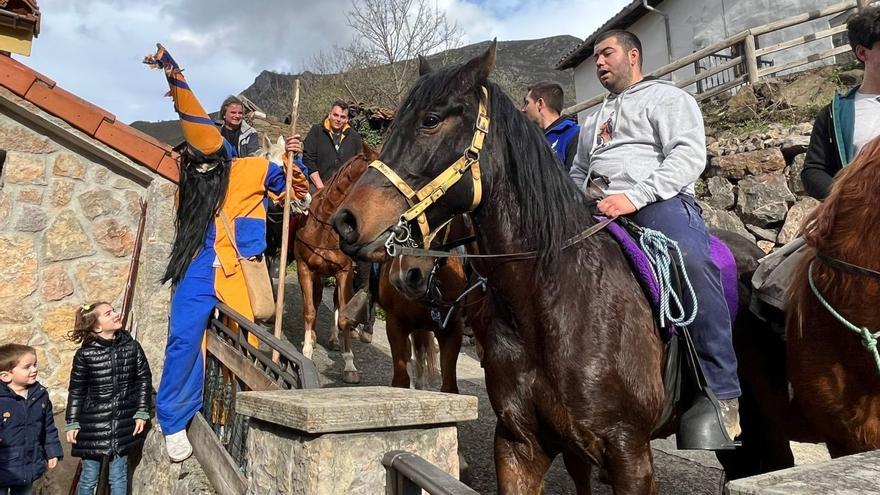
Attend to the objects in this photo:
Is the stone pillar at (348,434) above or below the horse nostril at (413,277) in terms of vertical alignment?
below

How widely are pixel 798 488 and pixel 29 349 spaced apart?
16.2 feet

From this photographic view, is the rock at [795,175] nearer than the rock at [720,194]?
Yes

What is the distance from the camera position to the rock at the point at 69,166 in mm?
5609

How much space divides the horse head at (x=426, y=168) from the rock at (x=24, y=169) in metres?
4.50

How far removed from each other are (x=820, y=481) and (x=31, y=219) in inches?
244

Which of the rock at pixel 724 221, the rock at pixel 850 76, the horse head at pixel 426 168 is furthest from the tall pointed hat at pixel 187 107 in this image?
the rock at pixel 850 76

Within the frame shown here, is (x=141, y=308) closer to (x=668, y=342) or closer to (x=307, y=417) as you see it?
(x=307, y=417)

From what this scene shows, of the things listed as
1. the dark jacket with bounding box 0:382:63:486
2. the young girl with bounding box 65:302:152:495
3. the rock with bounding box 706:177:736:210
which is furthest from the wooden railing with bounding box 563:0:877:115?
the dark jacket with bounding box 0:382:63:486

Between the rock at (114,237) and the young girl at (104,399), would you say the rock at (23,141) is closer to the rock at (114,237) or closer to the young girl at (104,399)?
the rock at (114,237)

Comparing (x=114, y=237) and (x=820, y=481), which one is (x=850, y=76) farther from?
(x=820, y=481)

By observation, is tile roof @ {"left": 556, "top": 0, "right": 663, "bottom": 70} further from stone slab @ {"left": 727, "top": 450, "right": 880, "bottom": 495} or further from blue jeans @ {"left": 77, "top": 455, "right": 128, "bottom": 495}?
stone slab @ {"left": 727, "top": 450, "right": 880, "bottom": 495}

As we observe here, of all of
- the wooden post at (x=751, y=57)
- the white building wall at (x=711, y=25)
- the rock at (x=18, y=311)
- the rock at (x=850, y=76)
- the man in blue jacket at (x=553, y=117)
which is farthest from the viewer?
the white building wall at (x=711, y=25)

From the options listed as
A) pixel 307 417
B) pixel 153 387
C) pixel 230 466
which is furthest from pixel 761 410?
pixel 153 387

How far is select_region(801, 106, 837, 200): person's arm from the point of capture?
303 centimetres
